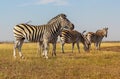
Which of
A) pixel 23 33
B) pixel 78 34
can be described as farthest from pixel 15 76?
pixel 78 34

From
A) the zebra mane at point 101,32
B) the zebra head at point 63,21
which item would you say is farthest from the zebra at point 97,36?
Answer: the zebra head at point 63,21

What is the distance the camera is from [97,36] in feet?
129

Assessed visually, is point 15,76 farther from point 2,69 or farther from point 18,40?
point 18,40

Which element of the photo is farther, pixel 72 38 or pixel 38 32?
pixel 72 38

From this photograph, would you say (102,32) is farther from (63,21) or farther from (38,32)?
(38,32)

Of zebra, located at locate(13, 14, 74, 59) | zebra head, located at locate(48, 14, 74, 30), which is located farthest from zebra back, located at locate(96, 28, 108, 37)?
zebra, located at locate(13, 14, 74, 59)

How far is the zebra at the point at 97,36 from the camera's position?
126 feet

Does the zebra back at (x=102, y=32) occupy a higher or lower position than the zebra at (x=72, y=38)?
higher

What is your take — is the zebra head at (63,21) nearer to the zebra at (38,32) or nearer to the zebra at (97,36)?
the zebra at (38,32)

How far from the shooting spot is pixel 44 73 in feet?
46.3

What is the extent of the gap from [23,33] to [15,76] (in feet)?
29.1

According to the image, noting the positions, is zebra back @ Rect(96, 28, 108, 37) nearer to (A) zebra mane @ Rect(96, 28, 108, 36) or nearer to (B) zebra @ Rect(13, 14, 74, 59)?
(A) zebra mane @ Rect(96, 28, 108, 36)

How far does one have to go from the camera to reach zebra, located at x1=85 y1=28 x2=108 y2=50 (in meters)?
38.3

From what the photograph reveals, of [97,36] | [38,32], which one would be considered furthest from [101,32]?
[38,32]
